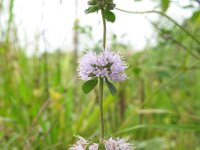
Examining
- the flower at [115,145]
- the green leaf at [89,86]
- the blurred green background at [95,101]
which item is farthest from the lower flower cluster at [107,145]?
the blurred green background at [95,101]

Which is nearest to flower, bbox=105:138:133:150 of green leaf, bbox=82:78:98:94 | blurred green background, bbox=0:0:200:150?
green leaf, bbox=82:78:98:94

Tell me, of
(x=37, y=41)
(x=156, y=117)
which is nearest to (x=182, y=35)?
(x=156, y=117)

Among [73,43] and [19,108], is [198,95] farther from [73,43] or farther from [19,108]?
[19,108]

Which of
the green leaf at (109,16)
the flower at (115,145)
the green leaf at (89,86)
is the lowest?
the flower at (115,145)

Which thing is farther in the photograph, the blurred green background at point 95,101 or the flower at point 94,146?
the blurred green background at point 95,101

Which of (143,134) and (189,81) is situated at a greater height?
(189,81)

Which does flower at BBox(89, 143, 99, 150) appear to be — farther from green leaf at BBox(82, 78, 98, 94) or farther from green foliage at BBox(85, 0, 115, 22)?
green foliage at BBox(85, 0, 115, 22)

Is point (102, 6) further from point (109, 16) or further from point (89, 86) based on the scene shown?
point (89, 86)

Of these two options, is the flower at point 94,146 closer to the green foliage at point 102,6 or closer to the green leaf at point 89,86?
the green leaf at point 89,86
